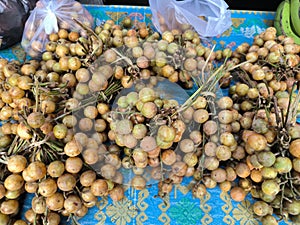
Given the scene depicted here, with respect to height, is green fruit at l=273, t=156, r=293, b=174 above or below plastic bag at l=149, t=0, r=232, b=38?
below

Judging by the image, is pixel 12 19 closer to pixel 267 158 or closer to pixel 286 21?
pixel 267 158

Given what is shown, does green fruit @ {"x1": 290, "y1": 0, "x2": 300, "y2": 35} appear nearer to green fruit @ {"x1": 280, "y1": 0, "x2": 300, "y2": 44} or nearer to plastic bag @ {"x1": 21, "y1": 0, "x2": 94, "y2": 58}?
green fruit @ {"x1": 280, "y1": 0, "x2": 300, "y2": 44}

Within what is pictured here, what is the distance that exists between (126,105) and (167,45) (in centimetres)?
43

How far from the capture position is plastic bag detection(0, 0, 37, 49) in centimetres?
152

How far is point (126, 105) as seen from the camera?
3.51 ft

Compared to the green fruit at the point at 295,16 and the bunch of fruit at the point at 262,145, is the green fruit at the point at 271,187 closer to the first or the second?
the bunch of fruit at the point at 262,145

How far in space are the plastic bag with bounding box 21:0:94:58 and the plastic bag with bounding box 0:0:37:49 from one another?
12 centimetres

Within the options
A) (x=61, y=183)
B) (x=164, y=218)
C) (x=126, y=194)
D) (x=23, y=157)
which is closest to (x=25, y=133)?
(x=23, y=157)

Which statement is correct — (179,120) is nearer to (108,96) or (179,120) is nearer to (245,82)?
(108,96)

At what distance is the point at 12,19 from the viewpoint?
1.57m

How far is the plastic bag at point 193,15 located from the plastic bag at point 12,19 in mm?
793

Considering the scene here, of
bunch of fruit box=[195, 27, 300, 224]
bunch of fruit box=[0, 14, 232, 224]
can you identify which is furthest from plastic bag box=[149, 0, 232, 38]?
bunch of fruit box=[195, 27, 300, 224]

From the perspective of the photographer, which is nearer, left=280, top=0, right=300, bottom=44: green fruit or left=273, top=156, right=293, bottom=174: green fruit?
left=273, top=156, right=293, bottom=174: green fruit

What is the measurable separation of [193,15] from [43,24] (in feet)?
2.90
